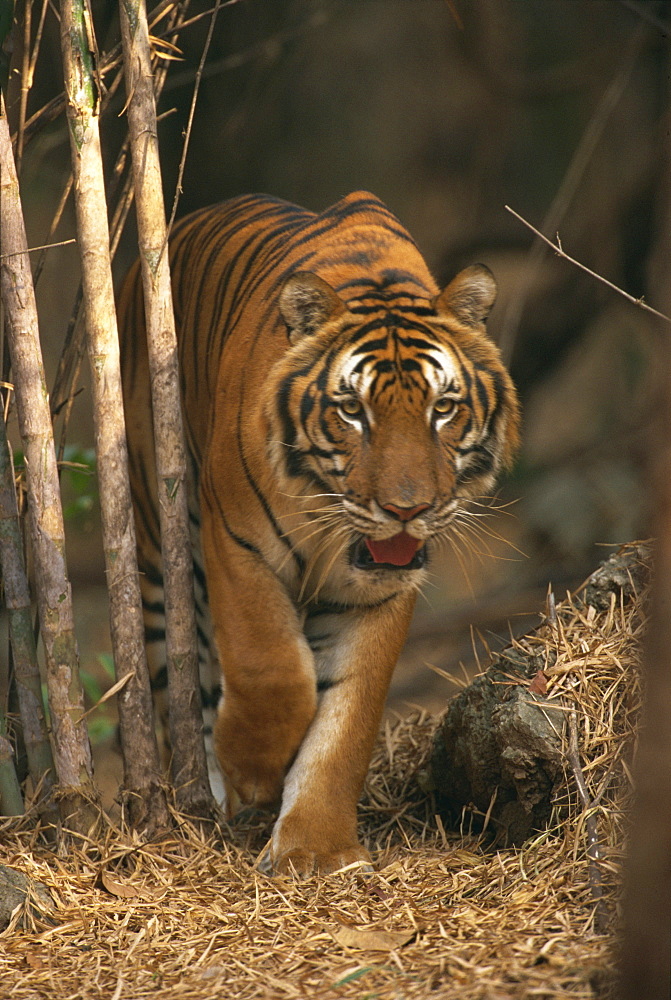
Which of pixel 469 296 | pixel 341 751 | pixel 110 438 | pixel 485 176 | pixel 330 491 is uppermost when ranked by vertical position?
pixel 485 176

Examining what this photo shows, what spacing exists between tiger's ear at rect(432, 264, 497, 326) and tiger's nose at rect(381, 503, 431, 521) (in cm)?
58

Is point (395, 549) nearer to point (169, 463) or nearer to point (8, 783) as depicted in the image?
point (169, 463)

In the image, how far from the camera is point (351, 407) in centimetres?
260

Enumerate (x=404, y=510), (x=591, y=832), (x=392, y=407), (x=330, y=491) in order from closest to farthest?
(x=591, y=832) → (x=404, y=510) → (x=392, y=407) → (x=330, y=491)

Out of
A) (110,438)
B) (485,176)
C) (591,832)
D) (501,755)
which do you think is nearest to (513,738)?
(501,755)

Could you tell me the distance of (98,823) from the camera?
2.58 meters

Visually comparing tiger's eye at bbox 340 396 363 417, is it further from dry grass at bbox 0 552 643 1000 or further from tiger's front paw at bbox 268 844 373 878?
tiger's front paw at bbox 268 844 373 878

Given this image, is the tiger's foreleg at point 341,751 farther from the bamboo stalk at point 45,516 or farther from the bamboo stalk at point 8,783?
the bamboo stalk at point 8,783

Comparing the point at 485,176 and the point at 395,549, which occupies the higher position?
the point at 485,176

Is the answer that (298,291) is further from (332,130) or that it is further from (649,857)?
(332,130)

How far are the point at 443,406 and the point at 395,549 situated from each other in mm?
359

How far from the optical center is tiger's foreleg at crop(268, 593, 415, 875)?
2.57 meters

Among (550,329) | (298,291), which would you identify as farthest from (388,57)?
(298,291)

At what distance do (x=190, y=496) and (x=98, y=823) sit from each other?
1.23 meters
